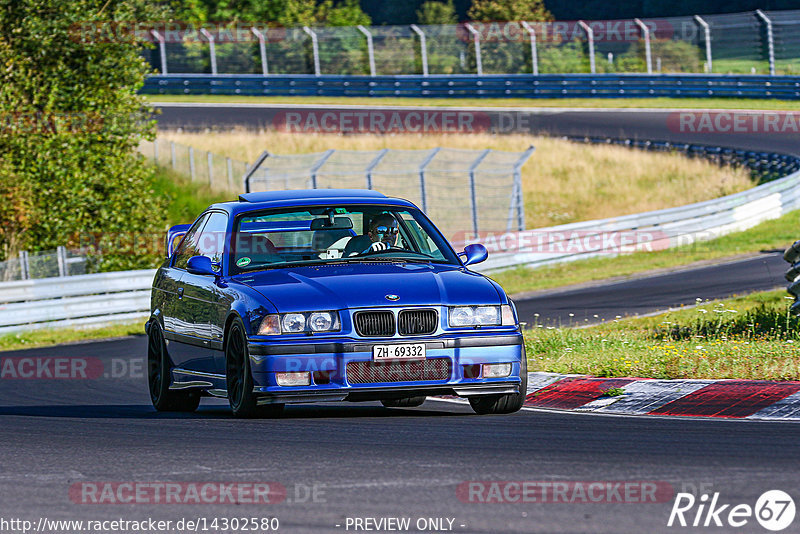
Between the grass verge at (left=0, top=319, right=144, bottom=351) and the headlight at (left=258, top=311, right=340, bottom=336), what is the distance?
1325 centimetres

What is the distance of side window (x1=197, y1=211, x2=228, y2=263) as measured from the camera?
9.98m

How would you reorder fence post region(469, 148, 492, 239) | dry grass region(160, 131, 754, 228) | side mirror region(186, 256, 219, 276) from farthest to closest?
dry grass region(160, 131, 754, 228), fence post region(469, 148, 492, 239), side mirror region(186, 256, 219, 276)

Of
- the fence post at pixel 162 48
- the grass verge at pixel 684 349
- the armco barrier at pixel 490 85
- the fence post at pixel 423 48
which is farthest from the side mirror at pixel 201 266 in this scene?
the fence post at pixel 162 48

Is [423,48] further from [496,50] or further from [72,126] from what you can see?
[72,126]

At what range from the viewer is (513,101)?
168ft

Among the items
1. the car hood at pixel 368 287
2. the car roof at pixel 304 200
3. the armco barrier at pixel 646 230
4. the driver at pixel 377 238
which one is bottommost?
the armco barrier at pixel 646 230

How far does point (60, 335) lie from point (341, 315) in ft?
47.8

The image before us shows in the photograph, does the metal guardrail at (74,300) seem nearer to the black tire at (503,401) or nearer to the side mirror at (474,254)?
the side mirror at (474,254)

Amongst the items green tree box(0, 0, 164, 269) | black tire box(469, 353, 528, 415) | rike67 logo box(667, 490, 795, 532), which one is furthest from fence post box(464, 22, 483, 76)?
rike67 logo box(667, 490, 795, 532)

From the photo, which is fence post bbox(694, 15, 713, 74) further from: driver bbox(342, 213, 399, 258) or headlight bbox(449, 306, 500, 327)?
headlight bbox(449, 306, 500, 327)

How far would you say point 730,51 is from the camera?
4803cm

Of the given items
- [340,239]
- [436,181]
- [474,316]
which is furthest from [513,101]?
[474,316]

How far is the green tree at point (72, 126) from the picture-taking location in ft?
90.3

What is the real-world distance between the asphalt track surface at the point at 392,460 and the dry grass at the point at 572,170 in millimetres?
26992
